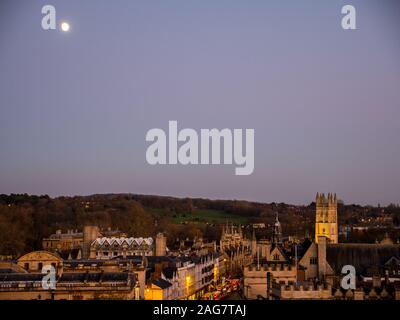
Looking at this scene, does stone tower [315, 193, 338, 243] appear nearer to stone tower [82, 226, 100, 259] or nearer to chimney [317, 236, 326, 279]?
stone tower [82, 226, 100, 259]

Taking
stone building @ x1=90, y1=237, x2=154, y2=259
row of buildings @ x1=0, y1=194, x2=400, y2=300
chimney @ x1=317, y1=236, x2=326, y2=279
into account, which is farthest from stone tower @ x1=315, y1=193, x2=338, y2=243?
chimney @ x1=317, y1=236, x2=326, y2=279

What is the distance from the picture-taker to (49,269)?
2836cm

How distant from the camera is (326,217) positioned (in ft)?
→ 171

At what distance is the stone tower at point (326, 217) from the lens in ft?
169

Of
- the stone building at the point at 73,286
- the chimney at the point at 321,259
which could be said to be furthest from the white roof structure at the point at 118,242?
the stone building at the point at 73,286

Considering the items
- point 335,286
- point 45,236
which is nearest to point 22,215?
point 45,236

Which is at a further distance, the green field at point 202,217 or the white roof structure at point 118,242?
the green field at point 202,217

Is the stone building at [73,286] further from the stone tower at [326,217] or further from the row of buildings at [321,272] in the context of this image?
the stone tower at [326,217]

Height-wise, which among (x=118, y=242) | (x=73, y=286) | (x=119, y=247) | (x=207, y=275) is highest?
(x=118, y=242)

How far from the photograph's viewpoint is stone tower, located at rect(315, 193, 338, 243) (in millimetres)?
51500

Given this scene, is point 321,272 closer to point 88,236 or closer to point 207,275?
point 207,275

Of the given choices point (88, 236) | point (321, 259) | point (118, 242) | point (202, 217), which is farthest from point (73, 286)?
point (202, 217)
